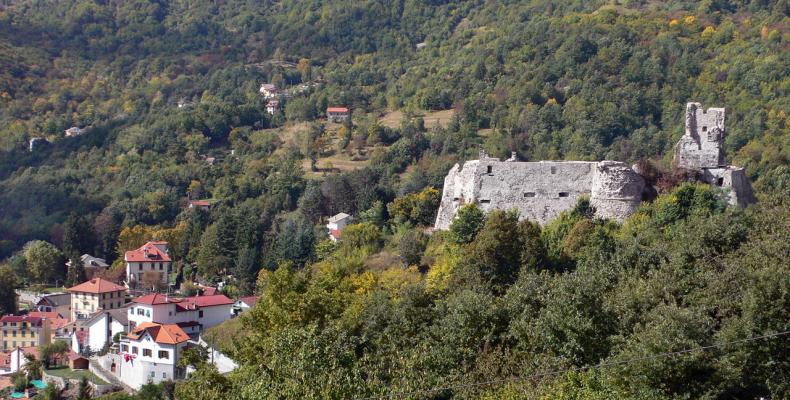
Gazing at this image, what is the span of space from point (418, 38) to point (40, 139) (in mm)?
55342

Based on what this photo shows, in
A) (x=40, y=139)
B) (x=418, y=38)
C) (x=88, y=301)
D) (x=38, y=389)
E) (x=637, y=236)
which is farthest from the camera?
(x=418, y=38)

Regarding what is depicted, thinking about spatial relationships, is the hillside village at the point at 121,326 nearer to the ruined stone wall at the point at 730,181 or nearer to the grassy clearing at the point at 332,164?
the grassy clearing at the point at 332,164

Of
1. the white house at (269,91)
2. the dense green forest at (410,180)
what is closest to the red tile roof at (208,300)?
the dense green forest at (410,180)

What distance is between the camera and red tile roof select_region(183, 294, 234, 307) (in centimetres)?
5856

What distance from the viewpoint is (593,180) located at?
130 ft

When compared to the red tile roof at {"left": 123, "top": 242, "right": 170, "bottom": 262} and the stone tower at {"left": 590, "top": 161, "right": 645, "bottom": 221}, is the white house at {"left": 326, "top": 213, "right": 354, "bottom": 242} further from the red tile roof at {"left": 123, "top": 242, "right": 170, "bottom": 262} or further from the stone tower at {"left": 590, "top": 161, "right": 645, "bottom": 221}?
the stone tower at {"left": 590, "top": 161, "right": 645, "bottom": 221}

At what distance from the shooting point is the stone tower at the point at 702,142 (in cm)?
3922

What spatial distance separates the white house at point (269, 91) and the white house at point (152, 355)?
77.8 meters

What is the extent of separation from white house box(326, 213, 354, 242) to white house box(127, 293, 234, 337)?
398 inches

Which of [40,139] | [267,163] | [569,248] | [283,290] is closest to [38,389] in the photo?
[283,290]

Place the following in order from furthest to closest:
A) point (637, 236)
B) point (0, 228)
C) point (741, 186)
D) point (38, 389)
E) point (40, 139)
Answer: point (40, 139) → point (0, 228) → point (38, 389) → point (741, 186) → point (637, 236)

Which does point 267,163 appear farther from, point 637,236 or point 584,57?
point 637,236

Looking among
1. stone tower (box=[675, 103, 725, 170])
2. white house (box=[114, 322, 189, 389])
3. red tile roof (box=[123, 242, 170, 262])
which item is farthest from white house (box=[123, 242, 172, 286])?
stone tower (box=[675, 103, 725, 170])

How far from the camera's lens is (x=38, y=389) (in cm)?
5384
